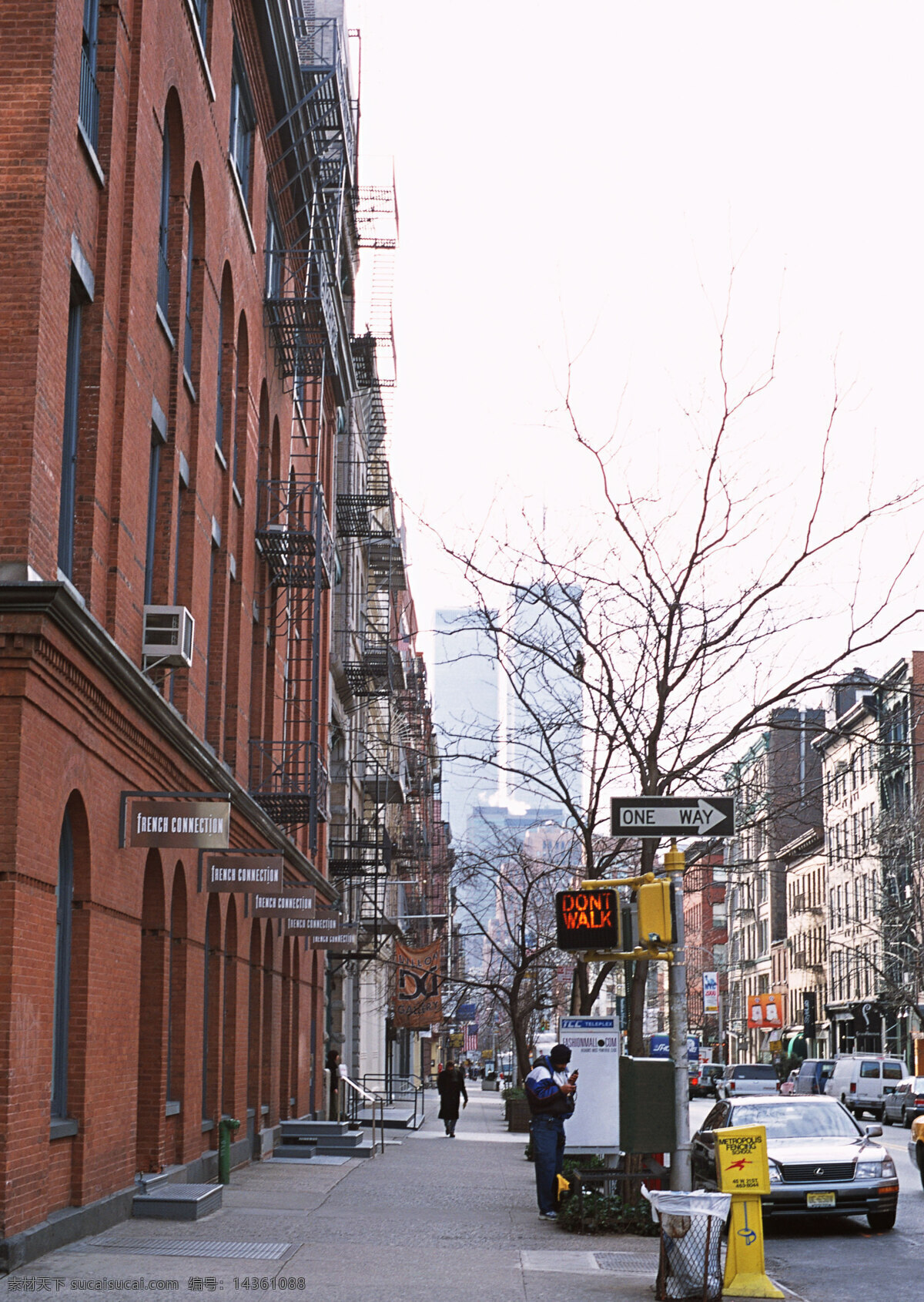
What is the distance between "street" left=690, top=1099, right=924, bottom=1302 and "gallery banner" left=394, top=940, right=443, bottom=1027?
2064 centimetres

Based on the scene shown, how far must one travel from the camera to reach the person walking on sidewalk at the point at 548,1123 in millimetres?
16422

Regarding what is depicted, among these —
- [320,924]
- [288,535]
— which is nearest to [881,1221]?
[320,924]

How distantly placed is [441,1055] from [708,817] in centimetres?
12545

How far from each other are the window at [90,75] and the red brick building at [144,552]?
49 millimetres

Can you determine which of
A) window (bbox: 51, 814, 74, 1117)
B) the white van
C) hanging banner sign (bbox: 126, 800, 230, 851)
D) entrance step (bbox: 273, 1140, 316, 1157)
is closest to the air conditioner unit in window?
hanging banner sign (bbox: 126, 800, 230, 851)

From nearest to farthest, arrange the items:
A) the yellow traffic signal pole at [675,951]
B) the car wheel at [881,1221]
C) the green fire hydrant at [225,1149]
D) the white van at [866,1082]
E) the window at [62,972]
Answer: the yellow traffic signal pole at [675,951]
the window at [62,972]
the car wheel at [881,1221]
the green fire hydrant at [225,1149]
the white van at [866,1082]

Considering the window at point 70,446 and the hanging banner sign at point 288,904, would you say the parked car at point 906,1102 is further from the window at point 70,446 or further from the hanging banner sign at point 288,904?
the window at point 70,446

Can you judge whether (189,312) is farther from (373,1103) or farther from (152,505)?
(373,1103)

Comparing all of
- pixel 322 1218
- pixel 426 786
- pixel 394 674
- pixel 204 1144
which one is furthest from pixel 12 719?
pixel 426 786

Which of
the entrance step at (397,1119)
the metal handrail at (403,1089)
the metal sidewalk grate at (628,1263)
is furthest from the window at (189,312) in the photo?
the metal handrail at (403,1089)

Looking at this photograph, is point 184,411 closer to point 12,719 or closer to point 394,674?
point 12,719

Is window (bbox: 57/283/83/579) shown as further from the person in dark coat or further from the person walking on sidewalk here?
the person in dark coat

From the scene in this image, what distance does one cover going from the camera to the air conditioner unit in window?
Answer: 51.9ft

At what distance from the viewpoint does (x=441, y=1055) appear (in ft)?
439
